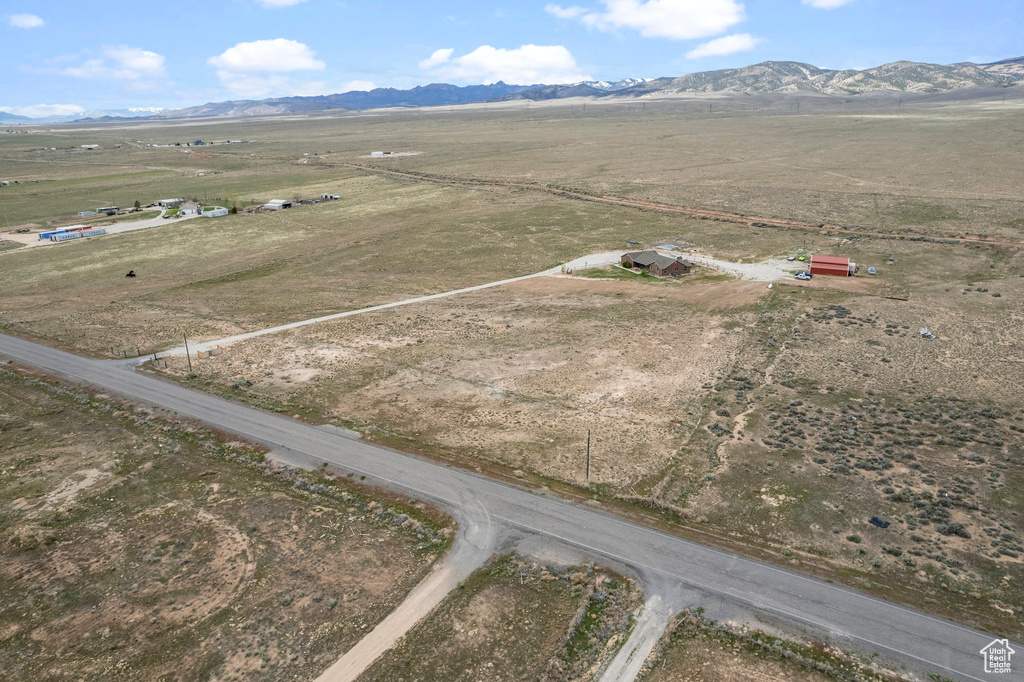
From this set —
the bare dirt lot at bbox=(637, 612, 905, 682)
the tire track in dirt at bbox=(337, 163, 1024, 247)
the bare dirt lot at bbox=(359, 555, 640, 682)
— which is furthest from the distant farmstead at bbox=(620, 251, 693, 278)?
the bare dirt lot at bbox=(637, 612, 905, 682)

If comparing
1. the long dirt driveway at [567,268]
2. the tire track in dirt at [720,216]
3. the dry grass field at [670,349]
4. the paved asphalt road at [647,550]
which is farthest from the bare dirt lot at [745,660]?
the tire track in dirt at [720,216]

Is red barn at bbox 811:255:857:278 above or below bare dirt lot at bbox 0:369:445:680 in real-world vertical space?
above

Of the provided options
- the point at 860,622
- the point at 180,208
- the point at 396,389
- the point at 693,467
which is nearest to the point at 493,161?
the point at 180,208

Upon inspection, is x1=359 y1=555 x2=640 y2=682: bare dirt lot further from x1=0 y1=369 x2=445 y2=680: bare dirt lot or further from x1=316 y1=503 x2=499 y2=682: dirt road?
x1=0 y1=369 x2=445 y2=680: bare dirt lot

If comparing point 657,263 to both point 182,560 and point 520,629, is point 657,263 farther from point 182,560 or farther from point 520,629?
point 182,560

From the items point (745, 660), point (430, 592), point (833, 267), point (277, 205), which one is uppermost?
point (277, 205)

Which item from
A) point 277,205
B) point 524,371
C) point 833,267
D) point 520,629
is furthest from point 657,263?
point 277,205

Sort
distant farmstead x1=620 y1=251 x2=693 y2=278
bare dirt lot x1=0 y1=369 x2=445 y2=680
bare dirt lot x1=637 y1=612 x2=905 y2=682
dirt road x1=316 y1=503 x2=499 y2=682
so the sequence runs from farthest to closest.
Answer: distant farmstead x1=620 y1=251 x2=693 y2=278, bare dirt lot x1=0 y1=369 x2=445 y2=680, dirt road x1=316 y1=503 x2=499 y2=682, bare dirt lot x1=637 y1=612 x2=905 y2=682

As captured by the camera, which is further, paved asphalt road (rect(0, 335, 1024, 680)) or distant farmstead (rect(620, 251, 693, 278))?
distant farmstead (rect(620, 251, 693, 278))
